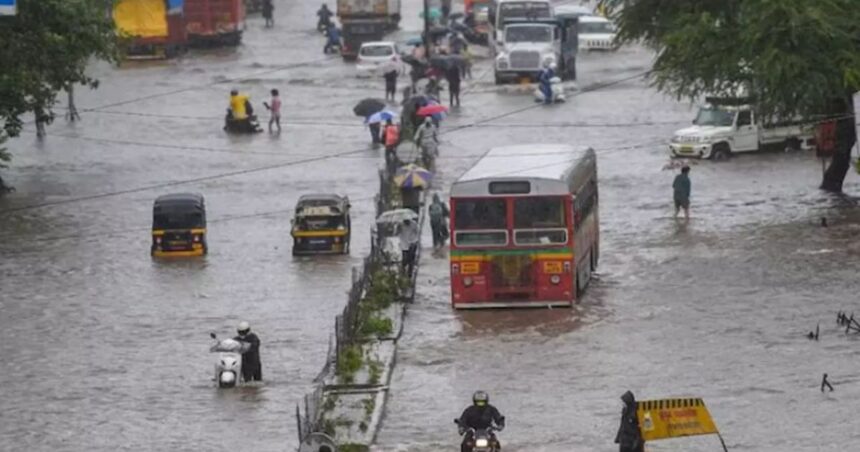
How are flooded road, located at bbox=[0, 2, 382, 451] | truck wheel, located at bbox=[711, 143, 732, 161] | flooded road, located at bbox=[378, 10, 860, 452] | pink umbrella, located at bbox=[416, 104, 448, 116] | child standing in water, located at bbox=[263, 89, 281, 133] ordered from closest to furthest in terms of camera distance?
flooded road, located at bbox=[378, 10, 860, 452] → flooded road, located at bbox=[0, 2, 382, 451] → truck wheel, located at bbox=[711, 143, 732, 161] → pink umbrella, located at bbox=[416, 104, 448, 116] → child standing in water, located at bbox=[263, 89, 281, 133]

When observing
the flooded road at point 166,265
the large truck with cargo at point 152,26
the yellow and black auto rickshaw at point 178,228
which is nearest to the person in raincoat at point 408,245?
the flooded road at point 166,265

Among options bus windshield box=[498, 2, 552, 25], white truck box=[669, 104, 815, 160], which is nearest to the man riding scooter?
white truck box=[669, 104, 815, 160]

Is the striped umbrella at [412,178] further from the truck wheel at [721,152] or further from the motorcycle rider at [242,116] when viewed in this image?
the motorcycle rider at [242,116]

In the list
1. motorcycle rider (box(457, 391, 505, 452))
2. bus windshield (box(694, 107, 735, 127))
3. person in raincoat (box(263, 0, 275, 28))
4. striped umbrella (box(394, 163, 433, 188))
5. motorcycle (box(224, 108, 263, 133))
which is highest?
motorcycle rider (box(457, 391, 505, 452))

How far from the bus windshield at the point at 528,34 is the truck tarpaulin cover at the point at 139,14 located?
41.6 ft

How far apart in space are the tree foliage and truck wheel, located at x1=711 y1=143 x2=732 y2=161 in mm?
14737

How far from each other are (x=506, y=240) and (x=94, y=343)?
675cm

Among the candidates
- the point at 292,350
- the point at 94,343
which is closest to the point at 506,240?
the point at 292,350

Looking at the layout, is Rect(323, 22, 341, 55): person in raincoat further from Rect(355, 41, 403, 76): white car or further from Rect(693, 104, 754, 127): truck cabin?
Rect(693, 104, 754, 127): truck cabin

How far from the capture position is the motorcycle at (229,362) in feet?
105

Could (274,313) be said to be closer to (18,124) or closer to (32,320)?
(32,320)

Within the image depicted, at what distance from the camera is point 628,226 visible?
46594mm

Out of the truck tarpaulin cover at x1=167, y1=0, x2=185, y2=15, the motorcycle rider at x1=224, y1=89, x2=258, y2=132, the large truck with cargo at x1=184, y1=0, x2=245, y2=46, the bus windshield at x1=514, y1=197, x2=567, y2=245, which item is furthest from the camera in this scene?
the large truck with cargo at x1=184, y1=0, x2=245, y2=46

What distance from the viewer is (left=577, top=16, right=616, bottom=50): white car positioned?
8000 centimetres
